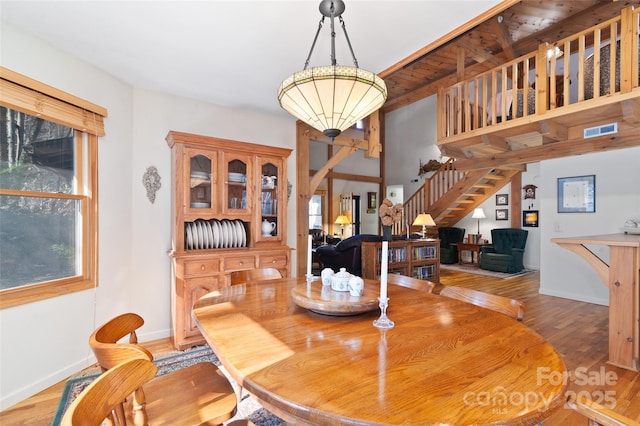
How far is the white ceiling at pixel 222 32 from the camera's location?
74.7 inches

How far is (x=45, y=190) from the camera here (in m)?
2.36

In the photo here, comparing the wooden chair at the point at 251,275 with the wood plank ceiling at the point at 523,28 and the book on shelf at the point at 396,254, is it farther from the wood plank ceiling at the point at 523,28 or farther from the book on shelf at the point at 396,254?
the wood plank ceiling at the point at 523,28

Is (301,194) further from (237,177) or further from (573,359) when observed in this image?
(573,359)

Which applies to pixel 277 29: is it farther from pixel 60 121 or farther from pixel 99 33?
pixel 60 121

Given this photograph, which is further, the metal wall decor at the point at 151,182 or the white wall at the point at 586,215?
the white wall at the point at 586,215

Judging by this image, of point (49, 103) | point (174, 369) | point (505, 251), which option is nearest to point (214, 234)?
point (174, 369)

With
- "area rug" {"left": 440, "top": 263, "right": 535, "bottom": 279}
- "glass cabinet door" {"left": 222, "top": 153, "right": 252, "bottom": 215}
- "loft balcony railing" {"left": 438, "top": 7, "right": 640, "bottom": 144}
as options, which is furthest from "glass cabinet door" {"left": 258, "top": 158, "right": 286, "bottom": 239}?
"area rug" {"left": 440, "top": 263, "right": 535, "bottom": 279}

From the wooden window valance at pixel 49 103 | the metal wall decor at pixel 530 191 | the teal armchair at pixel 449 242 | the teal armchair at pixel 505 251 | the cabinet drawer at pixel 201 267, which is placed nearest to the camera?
the wooden window valance at pixel 49 103

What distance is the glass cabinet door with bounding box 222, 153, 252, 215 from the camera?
306cm

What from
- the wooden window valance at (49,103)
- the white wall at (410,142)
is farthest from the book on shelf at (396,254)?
the white wall at (410,142)

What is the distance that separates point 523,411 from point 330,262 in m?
4.82

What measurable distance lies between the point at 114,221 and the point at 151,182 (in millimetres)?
509

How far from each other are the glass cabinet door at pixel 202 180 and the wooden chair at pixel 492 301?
88.4 inches

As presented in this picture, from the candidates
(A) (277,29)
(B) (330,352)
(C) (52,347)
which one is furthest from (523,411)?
(C) (52,347)
